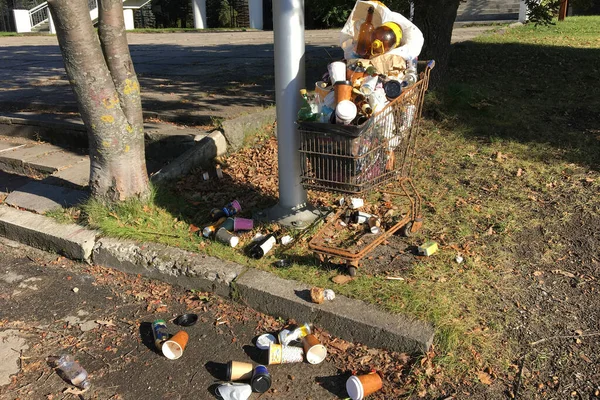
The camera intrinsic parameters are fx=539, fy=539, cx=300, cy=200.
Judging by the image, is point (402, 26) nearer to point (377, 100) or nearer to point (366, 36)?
point (366, 36)

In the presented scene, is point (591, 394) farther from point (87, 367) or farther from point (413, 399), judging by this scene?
point (87, 367)

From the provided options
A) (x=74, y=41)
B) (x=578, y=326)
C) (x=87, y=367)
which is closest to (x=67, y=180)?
(x=74, y=41)

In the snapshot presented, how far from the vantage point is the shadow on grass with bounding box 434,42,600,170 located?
573 cm

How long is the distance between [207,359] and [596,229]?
3.08 metres

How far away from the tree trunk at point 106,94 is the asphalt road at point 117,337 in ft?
2.60

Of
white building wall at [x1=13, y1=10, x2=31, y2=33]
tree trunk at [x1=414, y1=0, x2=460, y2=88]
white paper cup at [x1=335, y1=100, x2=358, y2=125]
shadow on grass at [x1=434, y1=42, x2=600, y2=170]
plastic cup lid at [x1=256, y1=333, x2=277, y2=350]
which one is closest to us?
plastic cup lid at [x1=256, y1=333, x2=277, y2=350]

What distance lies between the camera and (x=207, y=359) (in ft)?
10.5

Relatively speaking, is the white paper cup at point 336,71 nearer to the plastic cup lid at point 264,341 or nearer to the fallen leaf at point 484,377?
the plastic cup lid at point 264,341

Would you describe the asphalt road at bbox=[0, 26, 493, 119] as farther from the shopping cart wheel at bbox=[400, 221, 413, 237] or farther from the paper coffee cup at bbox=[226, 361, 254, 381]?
the paper coffee cup at bbox=[226, 361, 254, 381]

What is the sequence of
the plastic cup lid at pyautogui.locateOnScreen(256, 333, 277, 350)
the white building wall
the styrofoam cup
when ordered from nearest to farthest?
the plastic cup lid at pyautogui.locateOnScreen(256, 333, 277, 350)
the styrofoam cup
the white building wall

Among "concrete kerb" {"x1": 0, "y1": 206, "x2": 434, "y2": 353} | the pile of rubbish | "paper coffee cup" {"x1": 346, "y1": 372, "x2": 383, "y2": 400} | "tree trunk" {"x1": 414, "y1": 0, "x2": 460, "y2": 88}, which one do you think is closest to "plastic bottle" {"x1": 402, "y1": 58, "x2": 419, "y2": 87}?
→ the pile of rubbish

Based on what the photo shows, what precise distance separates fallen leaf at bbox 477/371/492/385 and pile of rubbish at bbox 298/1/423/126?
5.41ft

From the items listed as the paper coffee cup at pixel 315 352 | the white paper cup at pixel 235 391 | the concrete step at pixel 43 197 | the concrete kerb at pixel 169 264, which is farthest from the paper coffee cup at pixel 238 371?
the concrete step at pixel 43 197

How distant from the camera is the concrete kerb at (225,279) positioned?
10.4 ft
